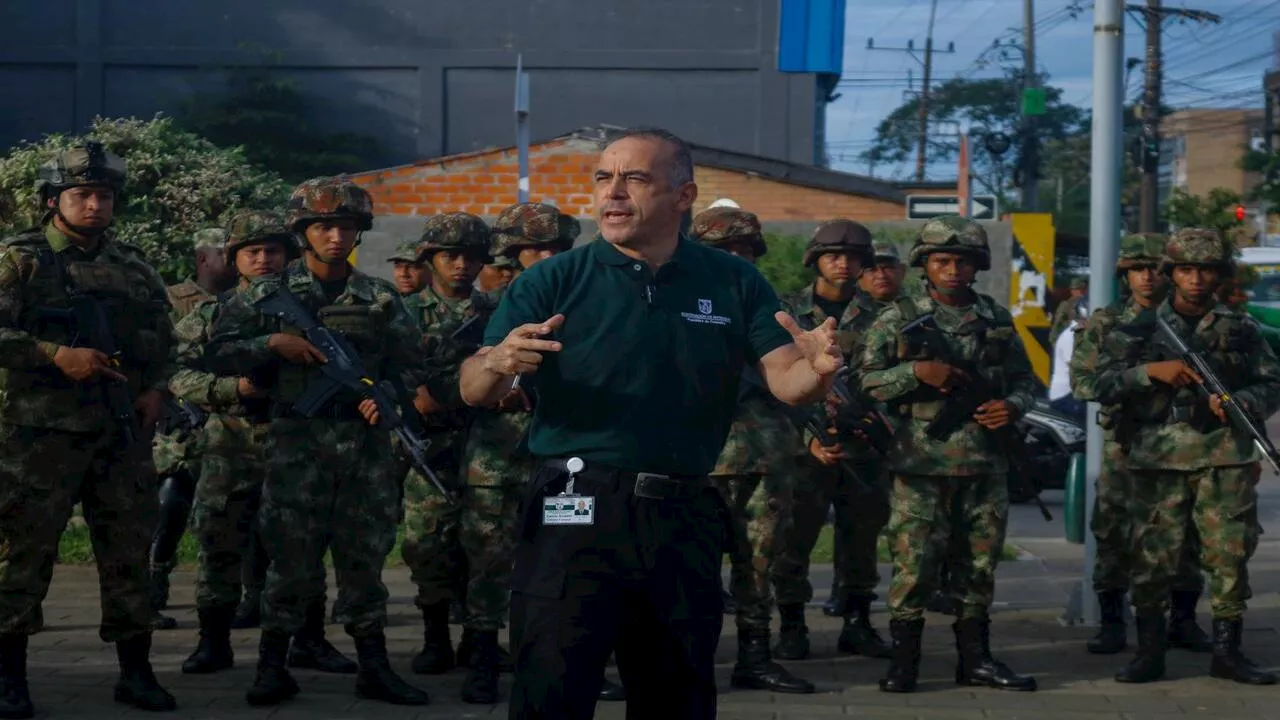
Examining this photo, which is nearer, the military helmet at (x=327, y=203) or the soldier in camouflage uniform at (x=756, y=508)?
the military helmet at (x=327, y=203)

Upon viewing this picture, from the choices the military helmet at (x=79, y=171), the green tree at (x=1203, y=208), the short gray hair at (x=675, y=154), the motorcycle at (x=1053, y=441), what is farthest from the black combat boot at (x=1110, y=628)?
Answer: the green tree at (x=1203, y=208)

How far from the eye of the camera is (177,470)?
10164 millimetres

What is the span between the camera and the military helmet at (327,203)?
7.97 m

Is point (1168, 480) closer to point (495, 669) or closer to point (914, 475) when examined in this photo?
point (914, 475)

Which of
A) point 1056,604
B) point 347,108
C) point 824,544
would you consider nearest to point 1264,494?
point 824,544

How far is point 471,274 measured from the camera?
897 cm

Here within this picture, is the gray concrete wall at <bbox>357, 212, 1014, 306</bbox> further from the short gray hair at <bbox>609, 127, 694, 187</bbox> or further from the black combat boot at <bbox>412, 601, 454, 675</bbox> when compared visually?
the short gray hair at <bbox>609, 127, 694, 187</bbox>

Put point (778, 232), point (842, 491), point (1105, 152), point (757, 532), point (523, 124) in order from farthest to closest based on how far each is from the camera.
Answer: point (778, 232), point (523, 124), point (1105, 152), point (842, 491), point (757, 532)

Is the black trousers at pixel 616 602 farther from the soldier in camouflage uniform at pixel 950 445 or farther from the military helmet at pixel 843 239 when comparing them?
the military helmet at pixel 843 239

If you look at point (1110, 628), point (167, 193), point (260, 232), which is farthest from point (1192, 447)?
point (167, 193)

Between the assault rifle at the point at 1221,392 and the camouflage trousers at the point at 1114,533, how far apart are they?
746mm

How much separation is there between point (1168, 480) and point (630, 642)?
4600 mm

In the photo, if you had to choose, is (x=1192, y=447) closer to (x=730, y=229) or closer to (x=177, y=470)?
(x=730, y=229)

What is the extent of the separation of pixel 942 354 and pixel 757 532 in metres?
1.13
